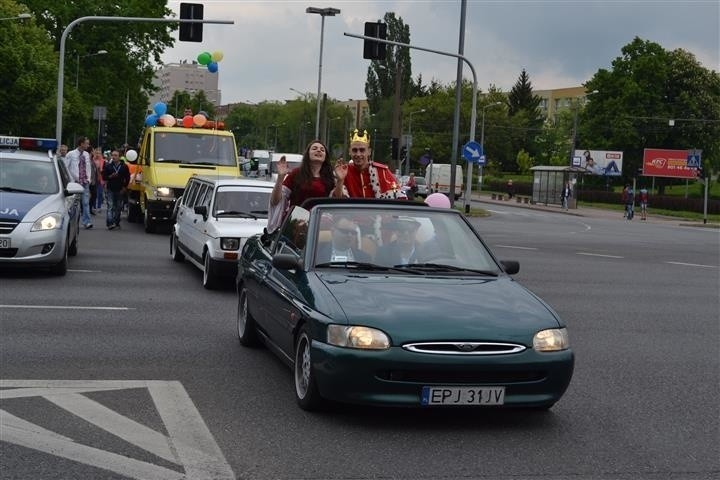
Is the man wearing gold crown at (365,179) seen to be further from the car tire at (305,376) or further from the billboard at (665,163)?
the billboard at (665,163)

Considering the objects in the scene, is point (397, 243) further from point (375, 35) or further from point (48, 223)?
point (375, 35)

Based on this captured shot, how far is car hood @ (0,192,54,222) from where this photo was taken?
1472 centimetres

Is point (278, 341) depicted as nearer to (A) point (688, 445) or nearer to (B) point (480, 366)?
(B) point (480, 366)

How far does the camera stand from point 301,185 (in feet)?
34.8

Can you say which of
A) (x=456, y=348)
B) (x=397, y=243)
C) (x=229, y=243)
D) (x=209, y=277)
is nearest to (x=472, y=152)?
(x=229, y=243)

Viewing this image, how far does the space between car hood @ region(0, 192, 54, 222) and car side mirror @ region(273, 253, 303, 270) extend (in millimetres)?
7599

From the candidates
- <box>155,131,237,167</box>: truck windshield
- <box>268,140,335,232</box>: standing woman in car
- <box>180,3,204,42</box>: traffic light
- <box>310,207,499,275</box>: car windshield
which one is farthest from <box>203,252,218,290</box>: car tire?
<box>180,3,204,42</box>: traffic light

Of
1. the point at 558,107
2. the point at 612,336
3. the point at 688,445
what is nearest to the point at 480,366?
the point at 688,445

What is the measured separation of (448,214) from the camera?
28.8ft

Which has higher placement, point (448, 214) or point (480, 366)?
point (448, 214)

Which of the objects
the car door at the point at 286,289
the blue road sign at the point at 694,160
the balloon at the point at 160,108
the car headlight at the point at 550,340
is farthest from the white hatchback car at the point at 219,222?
the blue road sign at the point at 694,160

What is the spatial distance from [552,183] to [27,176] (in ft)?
206

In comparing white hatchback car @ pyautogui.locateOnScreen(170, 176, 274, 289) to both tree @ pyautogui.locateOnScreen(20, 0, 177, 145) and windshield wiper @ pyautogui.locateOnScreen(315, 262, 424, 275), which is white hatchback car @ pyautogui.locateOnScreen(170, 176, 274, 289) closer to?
windshield wiper @ pyautogui.locateOnScreen(315, 262, 424, 275)

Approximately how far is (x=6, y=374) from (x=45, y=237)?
672cm
